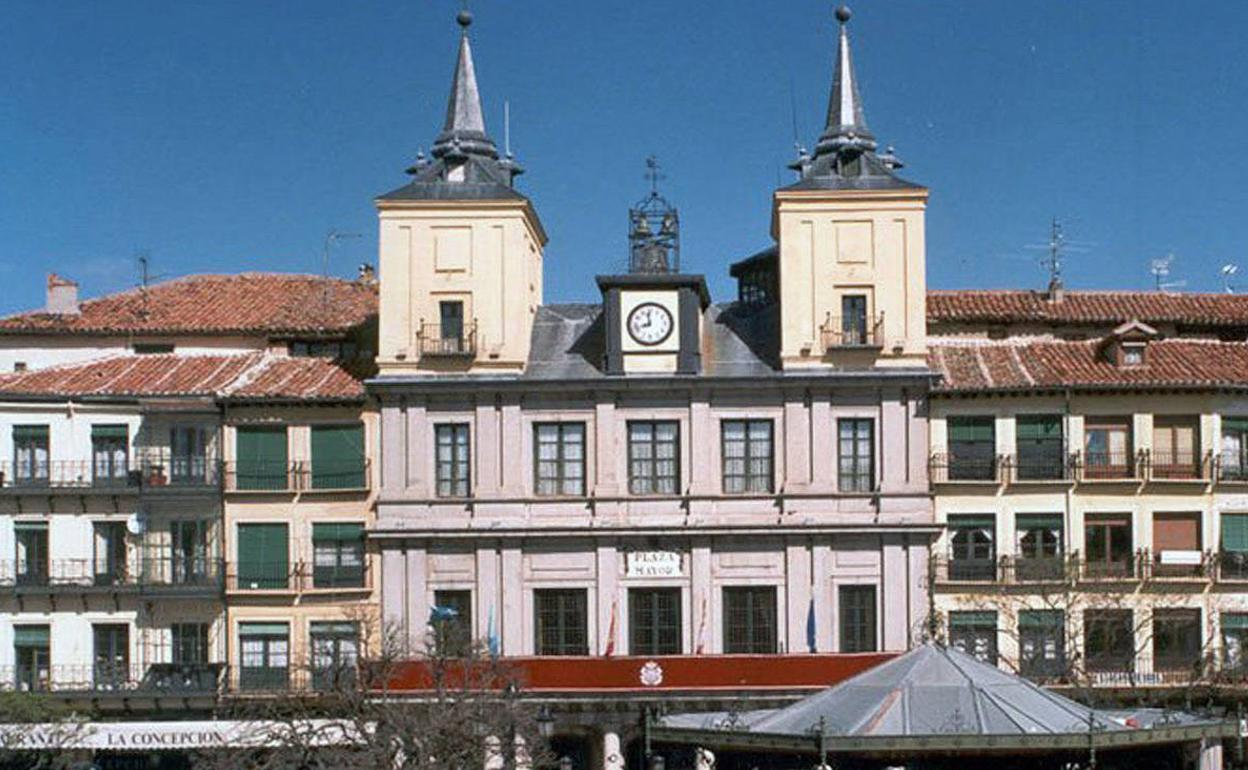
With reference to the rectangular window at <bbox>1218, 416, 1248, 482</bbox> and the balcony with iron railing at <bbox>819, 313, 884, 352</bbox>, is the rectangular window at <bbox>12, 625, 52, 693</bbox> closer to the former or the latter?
the balcony with iron railing at <bbox>819, 313, 884, 352</bbox>

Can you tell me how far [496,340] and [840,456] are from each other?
1034 centimetres

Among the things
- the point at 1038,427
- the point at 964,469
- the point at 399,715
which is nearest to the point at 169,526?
the point at 399,715

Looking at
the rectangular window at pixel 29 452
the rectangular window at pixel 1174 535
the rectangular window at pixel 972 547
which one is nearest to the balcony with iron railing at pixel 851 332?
the rectangular window at pixel 972 547

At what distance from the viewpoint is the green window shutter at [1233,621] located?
204 feet

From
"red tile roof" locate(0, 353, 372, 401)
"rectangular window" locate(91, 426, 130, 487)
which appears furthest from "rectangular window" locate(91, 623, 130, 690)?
"red tile roof" locate(0, 353, 372, 401)

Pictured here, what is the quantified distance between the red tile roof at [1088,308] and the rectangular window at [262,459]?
19.8 m

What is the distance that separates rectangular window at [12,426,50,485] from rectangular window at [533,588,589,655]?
14.9m

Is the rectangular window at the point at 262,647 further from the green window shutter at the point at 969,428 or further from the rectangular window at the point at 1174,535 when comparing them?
the rectangular window at the point at 1174,535

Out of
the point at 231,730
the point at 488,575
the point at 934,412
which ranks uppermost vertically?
the point at 934,412

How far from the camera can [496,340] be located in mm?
63375

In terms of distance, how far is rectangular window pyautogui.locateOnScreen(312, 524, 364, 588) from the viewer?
6334 centimetres

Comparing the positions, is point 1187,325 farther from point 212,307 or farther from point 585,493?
point 212,307

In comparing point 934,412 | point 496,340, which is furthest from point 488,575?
point 934,412

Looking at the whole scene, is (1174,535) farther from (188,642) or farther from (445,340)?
(188,642)
